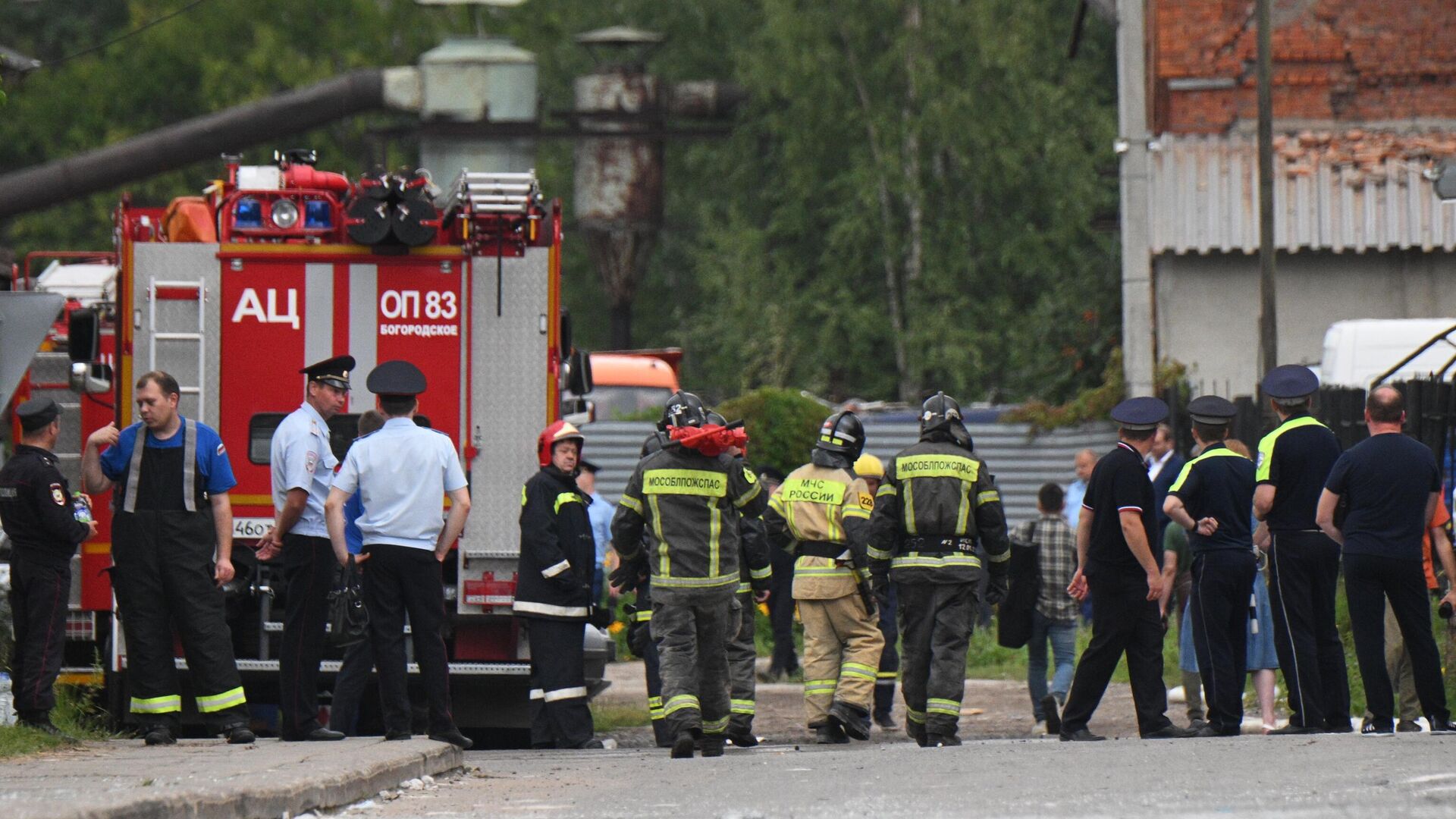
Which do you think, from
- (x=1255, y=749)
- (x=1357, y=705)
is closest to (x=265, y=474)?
(x=1255, y=749)

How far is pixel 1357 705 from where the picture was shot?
13.4 m

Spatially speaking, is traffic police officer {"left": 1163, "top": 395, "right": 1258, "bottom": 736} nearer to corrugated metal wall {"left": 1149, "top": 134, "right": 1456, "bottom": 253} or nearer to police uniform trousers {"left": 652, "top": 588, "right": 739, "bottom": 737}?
police uniform trousers {"left": 652, "top": 588, "right": 739, "bottom": 737}

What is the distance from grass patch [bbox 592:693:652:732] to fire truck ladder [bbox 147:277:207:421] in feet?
11.2

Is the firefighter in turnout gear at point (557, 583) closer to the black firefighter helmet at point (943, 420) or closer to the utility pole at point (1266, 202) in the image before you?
the black firefighter helmet at point (943, 420)

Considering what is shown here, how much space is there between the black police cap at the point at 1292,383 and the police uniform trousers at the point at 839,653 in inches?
99.7

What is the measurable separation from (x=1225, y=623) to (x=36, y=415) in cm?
615

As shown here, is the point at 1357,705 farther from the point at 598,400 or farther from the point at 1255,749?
the point at 598,400

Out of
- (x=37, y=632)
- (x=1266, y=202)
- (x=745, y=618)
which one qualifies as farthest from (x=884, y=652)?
(x=1266, y=202)

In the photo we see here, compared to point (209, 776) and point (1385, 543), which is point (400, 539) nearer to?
point (209, 776)

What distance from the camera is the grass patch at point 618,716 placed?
14.7 meters

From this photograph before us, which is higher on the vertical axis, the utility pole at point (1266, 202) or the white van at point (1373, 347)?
the utility pole at point (1266, 202)

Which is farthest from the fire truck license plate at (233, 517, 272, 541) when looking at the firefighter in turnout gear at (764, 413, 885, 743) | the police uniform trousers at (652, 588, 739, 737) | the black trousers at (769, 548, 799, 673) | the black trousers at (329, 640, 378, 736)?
the black trousers at (769, 548, 799, 673)

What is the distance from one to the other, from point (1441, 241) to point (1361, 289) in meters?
1.00

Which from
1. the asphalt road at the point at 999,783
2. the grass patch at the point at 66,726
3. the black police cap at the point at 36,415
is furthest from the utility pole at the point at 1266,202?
the black police cap at the point at 36,415
